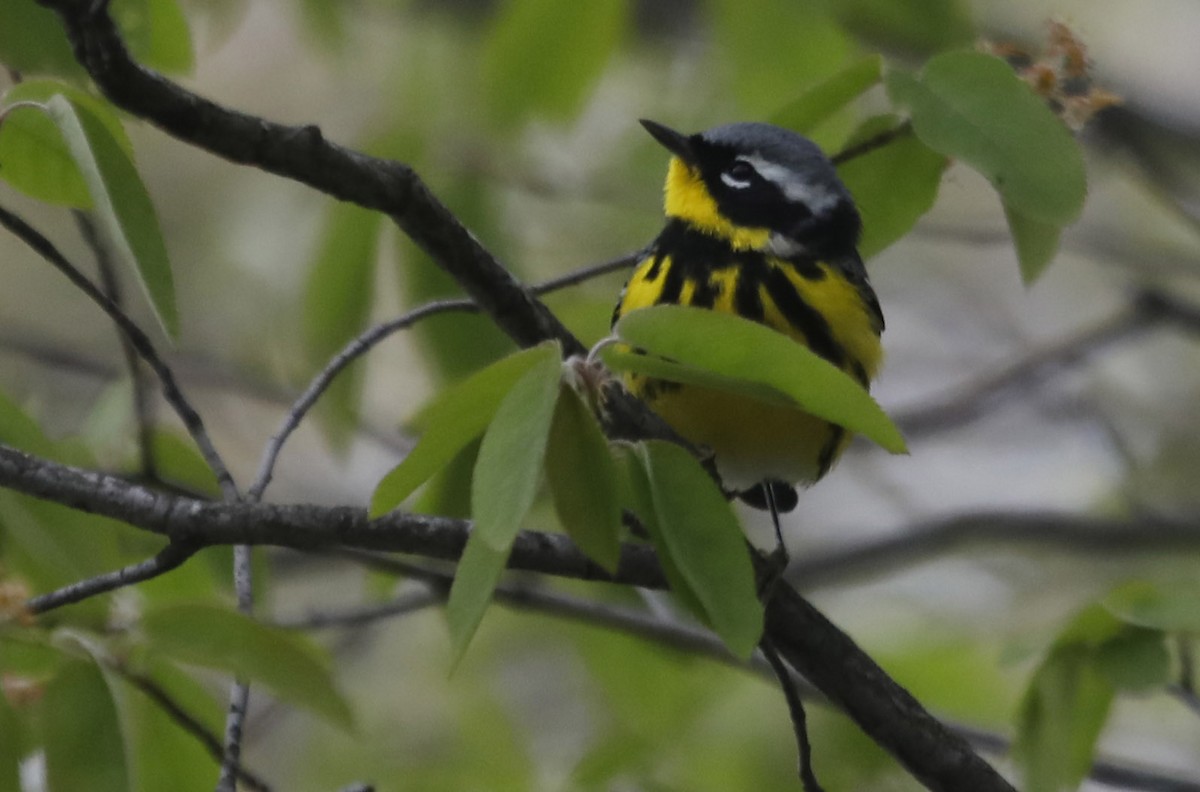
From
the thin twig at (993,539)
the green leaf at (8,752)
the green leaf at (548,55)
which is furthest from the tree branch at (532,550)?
the thin twig at (993,539)

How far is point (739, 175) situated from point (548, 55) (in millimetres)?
463

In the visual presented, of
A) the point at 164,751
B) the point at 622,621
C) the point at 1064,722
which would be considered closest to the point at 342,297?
the point at 622,621

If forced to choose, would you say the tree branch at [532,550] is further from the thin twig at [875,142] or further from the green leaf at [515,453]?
the thin twig at [875,142]

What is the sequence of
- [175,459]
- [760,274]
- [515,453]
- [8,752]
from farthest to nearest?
[760,274], [175,459], [8,752], [515,453]

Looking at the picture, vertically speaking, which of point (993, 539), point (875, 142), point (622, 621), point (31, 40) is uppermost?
point (31, 40)

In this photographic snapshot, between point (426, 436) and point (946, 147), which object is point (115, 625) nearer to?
point (426, 436)

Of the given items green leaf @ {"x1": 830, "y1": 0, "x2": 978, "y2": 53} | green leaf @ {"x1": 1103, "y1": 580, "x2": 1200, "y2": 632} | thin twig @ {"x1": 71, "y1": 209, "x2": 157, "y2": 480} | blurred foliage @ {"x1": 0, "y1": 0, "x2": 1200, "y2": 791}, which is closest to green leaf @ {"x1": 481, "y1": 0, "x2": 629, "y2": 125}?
blurred foliage @ {"x1": 0, "y1": 0, "x2": 1200, "y2": 791}

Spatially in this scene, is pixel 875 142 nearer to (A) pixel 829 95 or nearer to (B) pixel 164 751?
(A) pixel 829 95

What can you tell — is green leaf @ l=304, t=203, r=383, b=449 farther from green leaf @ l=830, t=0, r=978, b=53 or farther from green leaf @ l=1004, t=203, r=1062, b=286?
green leaf @ l=1004, t=203, r=1062, b=286

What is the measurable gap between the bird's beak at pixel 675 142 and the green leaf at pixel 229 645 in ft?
5.18

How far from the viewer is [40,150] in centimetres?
171

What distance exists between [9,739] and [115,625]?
8.5 inches

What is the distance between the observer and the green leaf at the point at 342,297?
2.98 metres

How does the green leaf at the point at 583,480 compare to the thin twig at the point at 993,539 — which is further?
the thin twig at the point at 993,539
